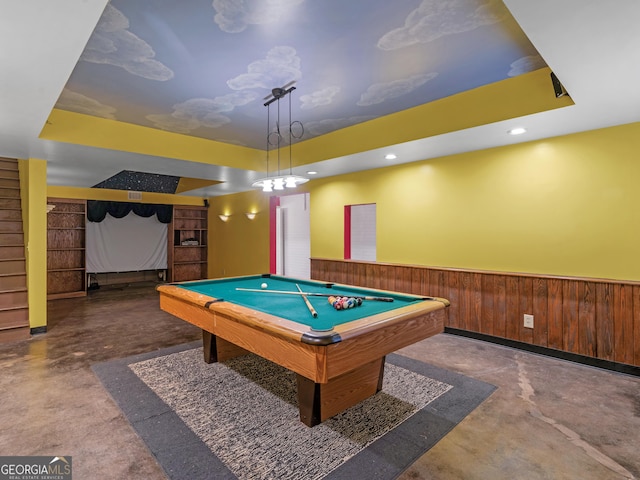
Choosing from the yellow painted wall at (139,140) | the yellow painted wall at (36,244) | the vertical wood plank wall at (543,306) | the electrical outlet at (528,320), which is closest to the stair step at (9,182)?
the yellow painted wall at (36,244)

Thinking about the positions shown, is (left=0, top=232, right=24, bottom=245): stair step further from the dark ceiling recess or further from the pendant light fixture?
the pendant light fixture

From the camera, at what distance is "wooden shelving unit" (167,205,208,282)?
8.45 meters

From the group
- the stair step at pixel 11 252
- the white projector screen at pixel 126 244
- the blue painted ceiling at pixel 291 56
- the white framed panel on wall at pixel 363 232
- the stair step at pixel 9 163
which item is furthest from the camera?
the white projector screen at pixel 126 244

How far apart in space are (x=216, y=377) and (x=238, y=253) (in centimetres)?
499

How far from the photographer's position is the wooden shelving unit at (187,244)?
27.7 feet

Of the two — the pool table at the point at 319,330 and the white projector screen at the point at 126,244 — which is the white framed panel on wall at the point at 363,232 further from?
the white projector screen at the point at 126,244

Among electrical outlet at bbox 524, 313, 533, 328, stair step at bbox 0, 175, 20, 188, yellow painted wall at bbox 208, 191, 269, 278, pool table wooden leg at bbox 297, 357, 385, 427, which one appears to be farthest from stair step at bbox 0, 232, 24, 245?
electrical outlet at bbox 524, 313, 533, 328

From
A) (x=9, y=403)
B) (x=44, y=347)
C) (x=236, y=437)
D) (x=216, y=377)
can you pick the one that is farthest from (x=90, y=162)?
(x=236, y=437)

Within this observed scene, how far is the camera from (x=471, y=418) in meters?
2.18

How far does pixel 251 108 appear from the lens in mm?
3365

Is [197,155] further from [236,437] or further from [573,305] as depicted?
[573,305]

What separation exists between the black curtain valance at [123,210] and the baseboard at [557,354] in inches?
286

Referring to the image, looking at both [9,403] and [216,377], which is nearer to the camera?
[9,403]

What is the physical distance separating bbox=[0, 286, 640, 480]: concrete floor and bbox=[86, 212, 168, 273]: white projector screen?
4335mm
